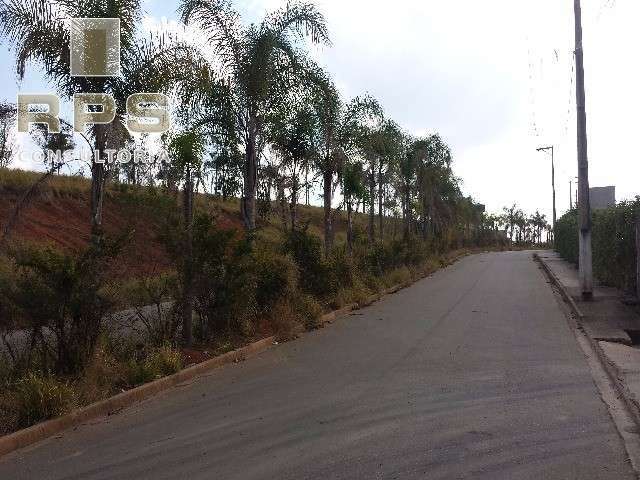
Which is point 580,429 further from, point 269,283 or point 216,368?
point 269,283

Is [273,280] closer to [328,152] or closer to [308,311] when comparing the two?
[308,311]

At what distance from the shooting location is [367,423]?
640cm

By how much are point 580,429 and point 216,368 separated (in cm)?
522

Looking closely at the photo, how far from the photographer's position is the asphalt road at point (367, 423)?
5207 mm

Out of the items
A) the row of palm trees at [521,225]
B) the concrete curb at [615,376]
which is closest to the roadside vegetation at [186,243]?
the concrete curb at [615,376]

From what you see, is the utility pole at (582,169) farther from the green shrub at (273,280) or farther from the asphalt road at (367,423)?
the green shrub at (273,280)

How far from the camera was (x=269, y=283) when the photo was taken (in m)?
12.5

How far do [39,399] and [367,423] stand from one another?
3.26 meters

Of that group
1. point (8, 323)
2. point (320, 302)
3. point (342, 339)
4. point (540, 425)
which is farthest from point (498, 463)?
point (320, 302)

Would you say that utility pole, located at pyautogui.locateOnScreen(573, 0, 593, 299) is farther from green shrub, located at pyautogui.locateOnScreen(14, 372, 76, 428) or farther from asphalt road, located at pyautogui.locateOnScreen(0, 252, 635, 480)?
green shrub, located at pyautogui.locateOnScreen(14, 372, 76, 428)
